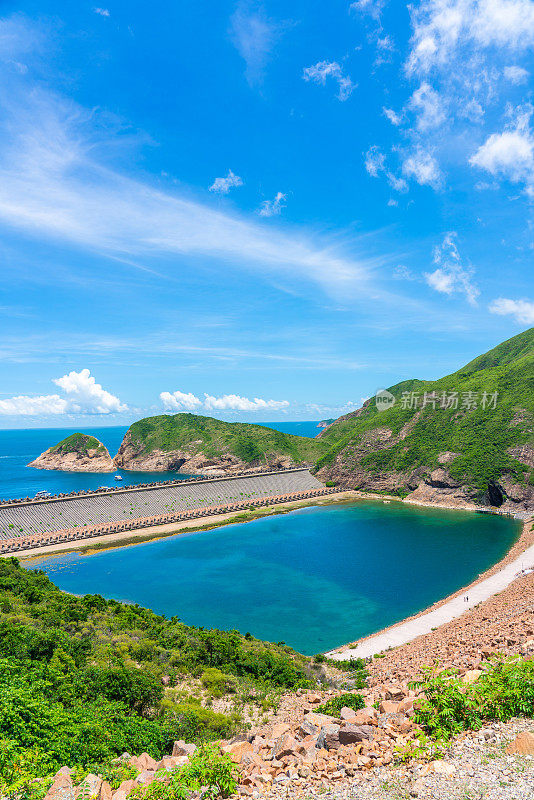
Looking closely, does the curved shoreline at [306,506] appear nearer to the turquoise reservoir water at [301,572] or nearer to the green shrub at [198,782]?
the turquoise reservoir water at [301,572]

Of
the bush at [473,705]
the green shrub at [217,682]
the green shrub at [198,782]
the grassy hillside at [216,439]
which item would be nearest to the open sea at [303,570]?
the green shrub at [217,682]

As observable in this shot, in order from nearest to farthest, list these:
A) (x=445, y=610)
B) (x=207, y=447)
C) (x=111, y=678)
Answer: (x=111, y=678) → (x=445, y=610) → (x=207, y=447)

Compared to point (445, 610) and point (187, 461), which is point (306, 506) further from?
point (187, 461)

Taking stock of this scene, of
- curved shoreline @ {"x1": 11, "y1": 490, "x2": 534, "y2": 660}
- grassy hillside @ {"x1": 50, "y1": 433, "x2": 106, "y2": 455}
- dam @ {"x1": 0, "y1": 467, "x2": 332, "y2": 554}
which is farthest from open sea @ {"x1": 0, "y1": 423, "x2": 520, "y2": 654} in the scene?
grassy hillside @ {"x1": 50, "y1": 433, "x2": 106, "y2": 455}

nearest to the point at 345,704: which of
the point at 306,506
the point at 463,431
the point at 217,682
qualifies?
the point at 217,682

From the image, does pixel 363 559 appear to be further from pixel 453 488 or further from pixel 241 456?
pixel 241 456

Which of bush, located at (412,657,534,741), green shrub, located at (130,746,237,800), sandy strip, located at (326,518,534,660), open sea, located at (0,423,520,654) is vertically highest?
bush, located at (412,657,534,741)

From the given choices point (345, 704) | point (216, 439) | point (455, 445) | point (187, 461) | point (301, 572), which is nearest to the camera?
point (345, 704)

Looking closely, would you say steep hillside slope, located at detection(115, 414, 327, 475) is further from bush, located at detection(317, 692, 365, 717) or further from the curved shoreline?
bush, located at detection(317, 692, 365, 717)
